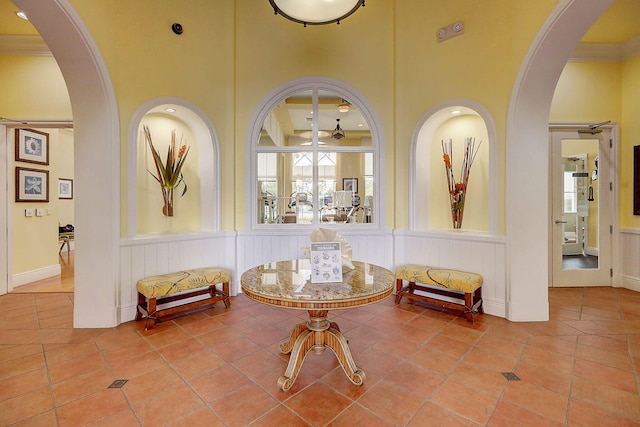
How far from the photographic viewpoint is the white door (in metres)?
4.26

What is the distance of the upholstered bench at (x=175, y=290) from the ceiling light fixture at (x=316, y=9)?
2.73 meters


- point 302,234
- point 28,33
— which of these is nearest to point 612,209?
point 302,234

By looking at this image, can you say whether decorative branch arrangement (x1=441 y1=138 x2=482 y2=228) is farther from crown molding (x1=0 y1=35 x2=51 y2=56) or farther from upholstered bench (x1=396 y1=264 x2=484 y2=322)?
crown molding (x1=0 y1=35 x2=51 y2=56)

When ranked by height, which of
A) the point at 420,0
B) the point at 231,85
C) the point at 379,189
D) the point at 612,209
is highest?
the point at 420,0

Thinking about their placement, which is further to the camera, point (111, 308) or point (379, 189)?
point (379, 189)

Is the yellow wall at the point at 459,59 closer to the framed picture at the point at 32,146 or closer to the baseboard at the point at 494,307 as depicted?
the baseboard at the point at 494,307

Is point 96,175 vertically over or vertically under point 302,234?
over

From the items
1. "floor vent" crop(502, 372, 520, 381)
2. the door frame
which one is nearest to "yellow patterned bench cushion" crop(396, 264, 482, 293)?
"floor vent" crop(502, 372, 520, 381)

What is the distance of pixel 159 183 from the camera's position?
373cm

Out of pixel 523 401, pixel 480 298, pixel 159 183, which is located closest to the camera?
pixel 523 401

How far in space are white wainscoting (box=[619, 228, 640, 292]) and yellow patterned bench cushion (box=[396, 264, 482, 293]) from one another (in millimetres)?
2773

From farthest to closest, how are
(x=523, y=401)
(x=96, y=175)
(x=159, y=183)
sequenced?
(x=159, y=183) → (x=96, y=175) → (x=523, y=401)

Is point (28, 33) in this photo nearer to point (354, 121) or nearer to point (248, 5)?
point (248, 5)

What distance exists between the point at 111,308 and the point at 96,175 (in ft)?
4.46
